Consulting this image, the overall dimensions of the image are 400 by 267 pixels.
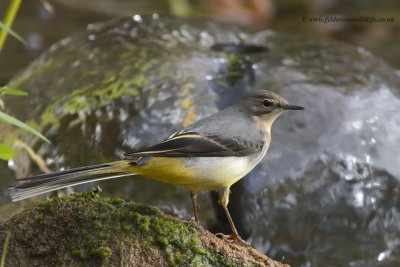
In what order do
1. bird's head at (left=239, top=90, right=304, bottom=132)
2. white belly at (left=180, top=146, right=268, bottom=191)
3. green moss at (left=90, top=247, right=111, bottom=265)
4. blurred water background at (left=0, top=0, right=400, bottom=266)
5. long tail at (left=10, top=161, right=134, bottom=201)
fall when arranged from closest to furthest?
green moss at (left=90, top=247, right=111, bottom=265) → long tail at (left=10, top=161, right=134, bottom=201) → white belly at (left=180, top=146, right=268, bottom=191) → bird's head at (left=239, top=90, right=304, bottom=132) → blurred water background at (left=0, top=0, right=400, bottom=266)

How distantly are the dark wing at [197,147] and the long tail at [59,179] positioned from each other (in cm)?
19

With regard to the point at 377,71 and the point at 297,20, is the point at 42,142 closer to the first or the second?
the point at 377,71

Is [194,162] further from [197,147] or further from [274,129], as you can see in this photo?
[274,129]

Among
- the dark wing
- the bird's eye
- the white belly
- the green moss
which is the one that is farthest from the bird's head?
the green moss

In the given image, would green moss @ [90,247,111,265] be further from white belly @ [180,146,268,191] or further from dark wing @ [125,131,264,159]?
white belly @ [180,146,268,191]

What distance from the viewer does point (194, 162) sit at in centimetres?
439

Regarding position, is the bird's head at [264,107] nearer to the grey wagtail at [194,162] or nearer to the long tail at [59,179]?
the grey wagtail at [194,162]

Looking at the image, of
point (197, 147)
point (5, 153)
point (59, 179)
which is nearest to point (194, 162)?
point (197, 147)

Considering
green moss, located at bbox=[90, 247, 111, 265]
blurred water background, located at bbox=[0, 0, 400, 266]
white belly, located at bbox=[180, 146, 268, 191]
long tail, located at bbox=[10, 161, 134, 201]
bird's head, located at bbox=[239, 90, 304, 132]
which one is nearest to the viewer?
green moss, located at bbox=[90, 247, 111, 265]

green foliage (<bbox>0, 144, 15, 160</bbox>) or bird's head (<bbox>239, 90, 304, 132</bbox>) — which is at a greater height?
green foliage (<bbox>0, 144, 15, 160</bbox>)

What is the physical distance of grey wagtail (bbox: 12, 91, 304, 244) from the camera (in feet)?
13.2

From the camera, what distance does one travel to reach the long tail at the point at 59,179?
12.9 feet

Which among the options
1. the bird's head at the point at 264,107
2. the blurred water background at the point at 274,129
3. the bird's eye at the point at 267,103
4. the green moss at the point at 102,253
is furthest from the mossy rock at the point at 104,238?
the blurred water background at the point at 274,129

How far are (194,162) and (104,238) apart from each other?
1.02 m
